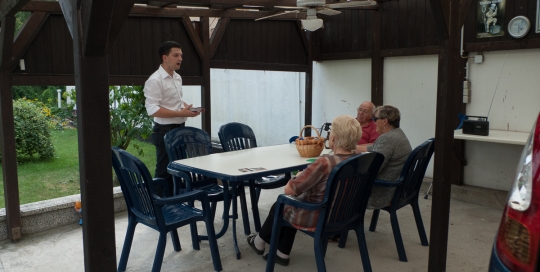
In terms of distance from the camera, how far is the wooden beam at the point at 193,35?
17.0ft

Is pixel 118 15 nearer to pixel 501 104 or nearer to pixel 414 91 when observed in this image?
pixel 501 104

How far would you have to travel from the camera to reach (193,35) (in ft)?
17.3

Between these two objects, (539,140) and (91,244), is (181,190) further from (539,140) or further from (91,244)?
(539,140)

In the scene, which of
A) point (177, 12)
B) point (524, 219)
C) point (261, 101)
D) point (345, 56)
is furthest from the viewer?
point (261, 101)

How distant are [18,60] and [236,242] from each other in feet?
8.01

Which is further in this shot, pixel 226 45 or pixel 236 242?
pixel 226 45

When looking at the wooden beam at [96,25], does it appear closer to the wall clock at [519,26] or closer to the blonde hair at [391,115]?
the blonde hair at [391,115]

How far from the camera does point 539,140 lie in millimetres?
1245

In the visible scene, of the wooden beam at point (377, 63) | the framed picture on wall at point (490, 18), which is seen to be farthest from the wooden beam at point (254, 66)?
the framed picture on wall at point (490, 18)

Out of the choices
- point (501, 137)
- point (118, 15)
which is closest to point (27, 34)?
point (118, 15)

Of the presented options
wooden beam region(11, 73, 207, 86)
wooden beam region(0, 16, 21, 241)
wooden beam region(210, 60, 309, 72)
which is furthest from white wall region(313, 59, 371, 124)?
wooden beam region(0, 16, 21, 241)

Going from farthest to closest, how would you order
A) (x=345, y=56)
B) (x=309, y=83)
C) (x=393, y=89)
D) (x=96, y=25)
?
(x=309, y=83), (x=345, y=56), (x=393, y=89), (x=96, y=25)

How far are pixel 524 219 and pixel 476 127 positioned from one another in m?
3.70

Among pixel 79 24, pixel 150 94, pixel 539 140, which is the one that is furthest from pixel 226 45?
pixel 539 140
